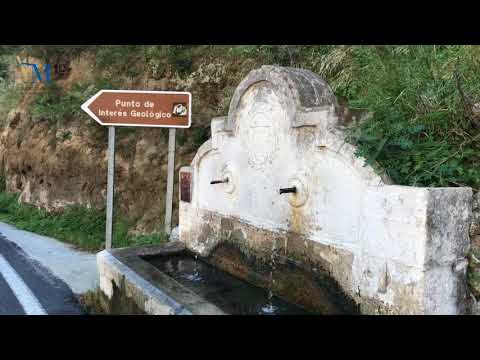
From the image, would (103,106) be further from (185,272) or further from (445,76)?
(445,76)

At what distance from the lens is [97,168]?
958 cm

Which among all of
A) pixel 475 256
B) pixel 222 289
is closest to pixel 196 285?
pixel 222 289

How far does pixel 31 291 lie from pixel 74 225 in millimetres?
4222

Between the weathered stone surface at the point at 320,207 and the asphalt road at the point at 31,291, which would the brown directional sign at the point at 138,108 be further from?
the asphalt road at the point at 31,291

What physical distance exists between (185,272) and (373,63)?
3.25 meters

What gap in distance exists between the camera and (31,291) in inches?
199

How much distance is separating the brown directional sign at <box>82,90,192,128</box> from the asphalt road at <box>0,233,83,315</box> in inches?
89.2

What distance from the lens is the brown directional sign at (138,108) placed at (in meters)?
5.30

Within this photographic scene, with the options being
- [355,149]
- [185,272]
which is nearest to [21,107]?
[185,272]

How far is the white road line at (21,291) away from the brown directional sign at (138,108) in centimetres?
233

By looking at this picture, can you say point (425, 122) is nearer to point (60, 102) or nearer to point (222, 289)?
point (222, 289)

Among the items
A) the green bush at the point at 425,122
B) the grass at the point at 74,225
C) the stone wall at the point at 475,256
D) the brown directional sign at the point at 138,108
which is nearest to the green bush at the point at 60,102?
the grass at the point at 74,225

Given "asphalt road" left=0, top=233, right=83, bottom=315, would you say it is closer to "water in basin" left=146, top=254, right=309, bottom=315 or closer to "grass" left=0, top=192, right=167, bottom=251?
"water in basin" left=146, top=254, right=309, bottom=315

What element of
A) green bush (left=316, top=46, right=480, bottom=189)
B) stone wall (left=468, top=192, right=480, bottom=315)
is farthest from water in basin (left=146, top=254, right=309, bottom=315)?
green bush (left=316, top=46, right=480, bottom=189)
